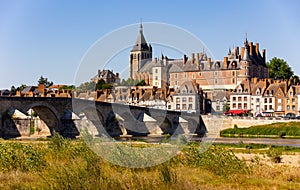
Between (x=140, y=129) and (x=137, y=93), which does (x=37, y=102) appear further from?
(x=137, y=93)

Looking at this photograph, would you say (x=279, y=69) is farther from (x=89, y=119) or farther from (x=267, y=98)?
(x=89, y=119)

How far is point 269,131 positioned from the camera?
56.0m

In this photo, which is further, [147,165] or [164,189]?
[147,165]

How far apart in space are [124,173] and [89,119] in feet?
130

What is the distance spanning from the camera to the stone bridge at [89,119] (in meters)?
47.4

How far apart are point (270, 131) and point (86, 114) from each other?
18.5 meters

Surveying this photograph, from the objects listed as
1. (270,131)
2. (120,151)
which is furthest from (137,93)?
(120,151)

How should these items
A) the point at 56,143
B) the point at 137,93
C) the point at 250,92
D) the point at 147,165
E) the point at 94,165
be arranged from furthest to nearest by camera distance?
the point at 250,92 < the point at 137,93 < the point at 56,143 < the point at 147,165 < the point at 94,165

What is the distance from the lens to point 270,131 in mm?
55938

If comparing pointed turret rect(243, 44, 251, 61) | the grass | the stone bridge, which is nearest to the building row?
pointed turret rect(243, 44, 251, 61)

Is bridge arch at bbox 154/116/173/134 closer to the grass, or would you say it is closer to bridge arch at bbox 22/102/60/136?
bridge arch at bbox 22/102/60/136

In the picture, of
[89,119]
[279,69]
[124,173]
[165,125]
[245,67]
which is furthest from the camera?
[279,69]

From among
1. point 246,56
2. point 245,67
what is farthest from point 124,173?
point 246,56

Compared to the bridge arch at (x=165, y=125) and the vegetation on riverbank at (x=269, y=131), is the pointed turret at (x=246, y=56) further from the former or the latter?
the vegetation on riverbank at (x=269, y=131)
